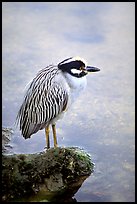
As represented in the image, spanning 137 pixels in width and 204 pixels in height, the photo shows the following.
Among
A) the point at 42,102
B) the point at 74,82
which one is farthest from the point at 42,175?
the point at 74,82

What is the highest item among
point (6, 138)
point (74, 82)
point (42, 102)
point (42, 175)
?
point (74, 82)

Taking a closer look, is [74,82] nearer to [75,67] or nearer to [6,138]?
[75,67]

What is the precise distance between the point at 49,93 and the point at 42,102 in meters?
0.08

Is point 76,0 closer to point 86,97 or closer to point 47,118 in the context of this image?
point 86,97

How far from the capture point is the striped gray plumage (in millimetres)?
3365

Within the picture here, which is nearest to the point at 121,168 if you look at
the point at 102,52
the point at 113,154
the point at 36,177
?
the point at 113,154

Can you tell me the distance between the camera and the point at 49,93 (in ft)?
11.1

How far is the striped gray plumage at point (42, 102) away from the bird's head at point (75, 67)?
6 centimetres

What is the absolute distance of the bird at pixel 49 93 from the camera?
336 cm

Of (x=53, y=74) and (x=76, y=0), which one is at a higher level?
(x=76, y=0)

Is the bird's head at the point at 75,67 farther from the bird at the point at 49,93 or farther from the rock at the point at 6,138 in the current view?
the rock at the point at 6,138

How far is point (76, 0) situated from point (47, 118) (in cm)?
203

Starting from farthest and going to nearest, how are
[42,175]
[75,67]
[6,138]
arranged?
1. [6,138]
2. [75,67]
3. [42,175]

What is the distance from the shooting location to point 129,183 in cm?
337
